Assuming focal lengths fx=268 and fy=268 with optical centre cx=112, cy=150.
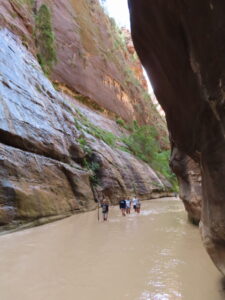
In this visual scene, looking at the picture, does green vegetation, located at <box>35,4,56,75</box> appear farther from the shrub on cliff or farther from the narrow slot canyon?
the shrub on cliff

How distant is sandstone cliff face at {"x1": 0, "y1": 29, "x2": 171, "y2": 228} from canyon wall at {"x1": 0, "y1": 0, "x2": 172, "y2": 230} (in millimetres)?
33

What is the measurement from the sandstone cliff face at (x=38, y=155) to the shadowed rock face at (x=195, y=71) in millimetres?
6260

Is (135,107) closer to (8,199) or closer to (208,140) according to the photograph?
(8,199)

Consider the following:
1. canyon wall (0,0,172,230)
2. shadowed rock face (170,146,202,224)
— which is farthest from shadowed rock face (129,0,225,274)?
canyon wall (0,0,172,230)

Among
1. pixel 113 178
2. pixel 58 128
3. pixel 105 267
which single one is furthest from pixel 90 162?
pixel 105 267

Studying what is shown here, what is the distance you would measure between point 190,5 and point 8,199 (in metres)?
7.40

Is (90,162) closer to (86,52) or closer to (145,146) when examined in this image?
(145,146)

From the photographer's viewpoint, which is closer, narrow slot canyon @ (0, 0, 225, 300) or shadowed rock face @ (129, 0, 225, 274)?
shadowed rock face @ (129, 0, 225, 274)

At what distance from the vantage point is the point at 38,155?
10.6m

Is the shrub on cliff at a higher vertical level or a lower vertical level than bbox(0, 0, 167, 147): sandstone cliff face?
lower

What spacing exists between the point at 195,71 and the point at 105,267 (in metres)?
3.70

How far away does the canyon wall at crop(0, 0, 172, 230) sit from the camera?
30.3 feet

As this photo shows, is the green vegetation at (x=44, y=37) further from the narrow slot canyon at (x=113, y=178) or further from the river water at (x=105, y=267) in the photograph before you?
the river water at (x=105, y=267)

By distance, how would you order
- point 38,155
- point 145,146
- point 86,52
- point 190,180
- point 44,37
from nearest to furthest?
point 190,180
point 38,155
point 44,37
point 145,146
point 86,52
